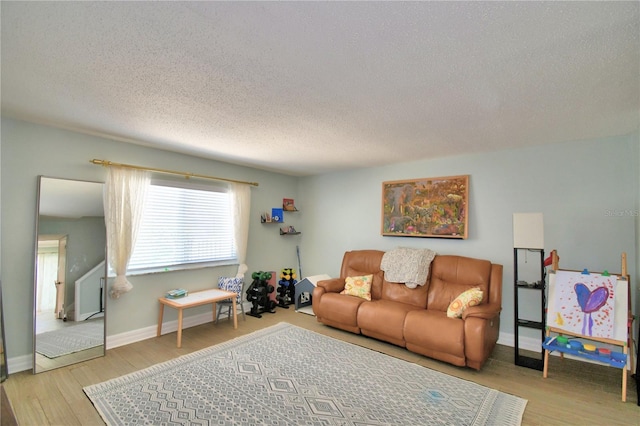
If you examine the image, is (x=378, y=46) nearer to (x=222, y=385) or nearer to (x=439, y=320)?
(x=439, y=320)

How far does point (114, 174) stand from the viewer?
3.42m

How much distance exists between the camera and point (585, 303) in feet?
9.20

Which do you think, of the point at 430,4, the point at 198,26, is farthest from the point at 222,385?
the point at 430,4

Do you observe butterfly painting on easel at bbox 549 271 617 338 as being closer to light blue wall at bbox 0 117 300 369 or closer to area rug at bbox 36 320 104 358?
light blue wall at bbox 0 117 300 369

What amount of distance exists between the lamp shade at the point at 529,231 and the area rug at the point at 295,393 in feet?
4.77

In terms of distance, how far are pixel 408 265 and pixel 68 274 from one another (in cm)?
388

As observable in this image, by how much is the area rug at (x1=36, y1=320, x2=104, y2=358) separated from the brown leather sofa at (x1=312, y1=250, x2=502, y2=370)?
8.34 feet

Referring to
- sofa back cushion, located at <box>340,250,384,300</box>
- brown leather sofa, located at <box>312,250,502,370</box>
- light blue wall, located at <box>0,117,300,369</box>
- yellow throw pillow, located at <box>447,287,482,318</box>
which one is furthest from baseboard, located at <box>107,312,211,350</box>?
yellow throw pillow, located at <box>447,287,482,318</box>

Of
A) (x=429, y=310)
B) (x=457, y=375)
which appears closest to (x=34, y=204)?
(x=429, y=310)

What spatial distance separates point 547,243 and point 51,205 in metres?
5.40

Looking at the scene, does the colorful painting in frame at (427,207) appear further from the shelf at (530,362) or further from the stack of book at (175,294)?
the stack of book at (175,294)

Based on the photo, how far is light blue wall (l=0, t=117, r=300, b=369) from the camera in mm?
2822

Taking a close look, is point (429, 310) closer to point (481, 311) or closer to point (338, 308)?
point (481, 311)

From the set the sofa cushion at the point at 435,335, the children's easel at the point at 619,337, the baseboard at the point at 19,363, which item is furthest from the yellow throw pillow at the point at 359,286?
the baseboard at the point at 19,363
